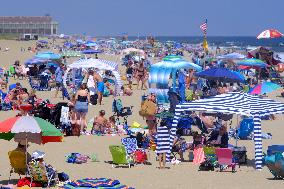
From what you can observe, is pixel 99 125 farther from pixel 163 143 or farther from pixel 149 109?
pixel 163 143

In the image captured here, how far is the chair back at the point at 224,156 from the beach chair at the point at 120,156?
5.21 ft

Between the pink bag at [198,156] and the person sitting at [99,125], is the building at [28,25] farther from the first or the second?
the pink bag at [198,156]

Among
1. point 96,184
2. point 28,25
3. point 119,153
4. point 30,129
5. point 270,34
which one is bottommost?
point 119,153

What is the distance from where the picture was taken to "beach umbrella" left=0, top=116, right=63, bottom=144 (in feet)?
33.3

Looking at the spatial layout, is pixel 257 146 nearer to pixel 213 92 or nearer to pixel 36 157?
pixel 36 157

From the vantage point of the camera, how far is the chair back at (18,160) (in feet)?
34.7

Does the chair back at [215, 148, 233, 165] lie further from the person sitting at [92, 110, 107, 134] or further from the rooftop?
the rooftop

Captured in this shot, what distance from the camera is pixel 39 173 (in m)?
10.3

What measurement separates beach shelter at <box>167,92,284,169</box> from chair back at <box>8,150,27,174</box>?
3122 millimetres

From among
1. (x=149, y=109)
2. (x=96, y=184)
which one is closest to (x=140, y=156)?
(x=149, y=109)

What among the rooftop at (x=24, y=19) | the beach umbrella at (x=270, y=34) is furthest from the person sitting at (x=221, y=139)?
the rooftop at (x=24, y=19)

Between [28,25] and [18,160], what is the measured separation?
415 feet

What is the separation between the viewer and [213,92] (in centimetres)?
2130

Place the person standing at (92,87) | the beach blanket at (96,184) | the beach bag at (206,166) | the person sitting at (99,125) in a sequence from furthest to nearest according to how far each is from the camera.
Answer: the person standing at (92,87)
the person sitting at (99,125)
the beach bag at (206,166)
the beach blanket at (96,184)
